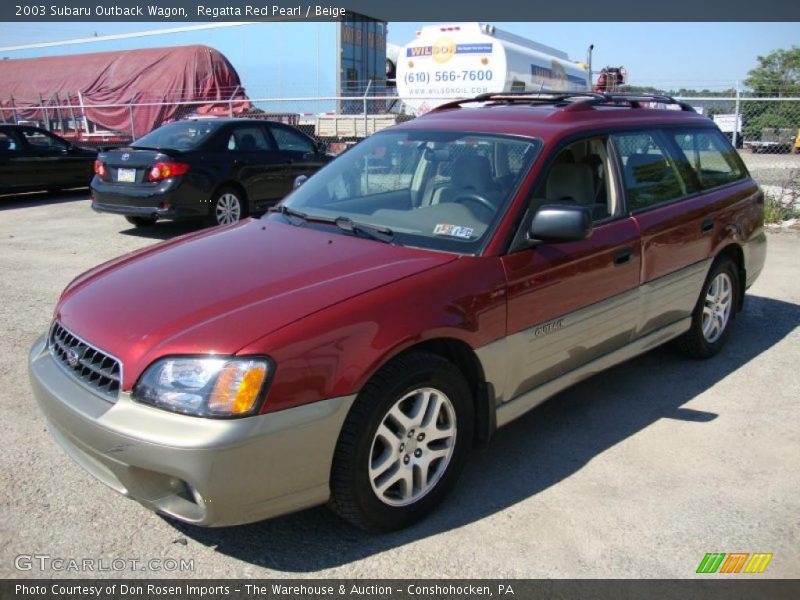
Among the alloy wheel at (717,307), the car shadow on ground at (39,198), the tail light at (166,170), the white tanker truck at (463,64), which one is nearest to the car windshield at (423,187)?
the alloy wheel at (717,307)

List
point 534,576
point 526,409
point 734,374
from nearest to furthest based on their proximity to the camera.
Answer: point 534,576 < point 526,409 < point 734,374

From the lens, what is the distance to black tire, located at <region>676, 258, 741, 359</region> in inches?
183

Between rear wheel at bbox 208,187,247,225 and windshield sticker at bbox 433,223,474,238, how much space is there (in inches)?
245

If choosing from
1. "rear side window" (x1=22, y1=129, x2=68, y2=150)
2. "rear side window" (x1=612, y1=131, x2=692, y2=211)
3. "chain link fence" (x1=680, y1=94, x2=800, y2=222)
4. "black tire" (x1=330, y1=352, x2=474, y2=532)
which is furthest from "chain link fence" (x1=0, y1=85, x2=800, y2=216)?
"black tire" (x1=330, y1=352, x2=474, y2=532)

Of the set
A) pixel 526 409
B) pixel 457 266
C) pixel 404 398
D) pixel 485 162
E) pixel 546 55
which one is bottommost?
pixel 526 409

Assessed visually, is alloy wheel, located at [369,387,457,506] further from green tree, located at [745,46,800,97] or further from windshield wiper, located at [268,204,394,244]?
green tree, located at [745,46,800,97]

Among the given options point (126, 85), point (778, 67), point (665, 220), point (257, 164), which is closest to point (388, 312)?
point (665, 220)

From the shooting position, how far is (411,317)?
272 centimetres

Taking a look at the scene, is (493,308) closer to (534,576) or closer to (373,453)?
(373,453)
